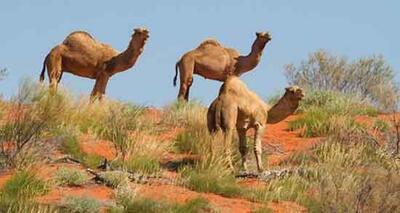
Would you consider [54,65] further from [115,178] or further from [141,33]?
[115,178]

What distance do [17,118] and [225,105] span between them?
11.9 ft

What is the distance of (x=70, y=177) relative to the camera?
1825 cm

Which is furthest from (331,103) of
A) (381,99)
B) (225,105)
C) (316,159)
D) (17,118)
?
(17,118)

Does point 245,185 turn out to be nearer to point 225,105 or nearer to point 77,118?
point 225,105

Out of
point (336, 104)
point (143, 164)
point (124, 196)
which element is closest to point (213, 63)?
point (336, 104)

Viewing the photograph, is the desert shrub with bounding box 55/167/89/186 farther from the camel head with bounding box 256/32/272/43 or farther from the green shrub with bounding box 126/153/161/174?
the camel head with bounding box 256/32/272/43

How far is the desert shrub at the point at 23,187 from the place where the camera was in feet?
55.7

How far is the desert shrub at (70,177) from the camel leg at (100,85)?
687cm

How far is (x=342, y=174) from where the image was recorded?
58.6ft

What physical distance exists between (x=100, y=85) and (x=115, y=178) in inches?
288

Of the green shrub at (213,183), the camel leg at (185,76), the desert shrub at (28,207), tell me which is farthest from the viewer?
the camel leg at (185,76)

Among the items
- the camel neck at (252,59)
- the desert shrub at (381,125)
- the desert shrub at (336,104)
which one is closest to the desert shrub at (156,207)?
the desert shrub at (381,125)

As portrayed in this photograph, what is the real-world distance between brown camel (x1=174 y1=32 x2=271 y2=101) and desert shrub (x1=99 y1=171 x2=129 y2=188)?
27.7ft

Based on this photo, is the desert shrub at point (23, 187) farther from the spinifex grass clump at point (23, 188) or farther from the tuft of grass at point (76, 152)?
the tuft of grass at point (76, 152)
